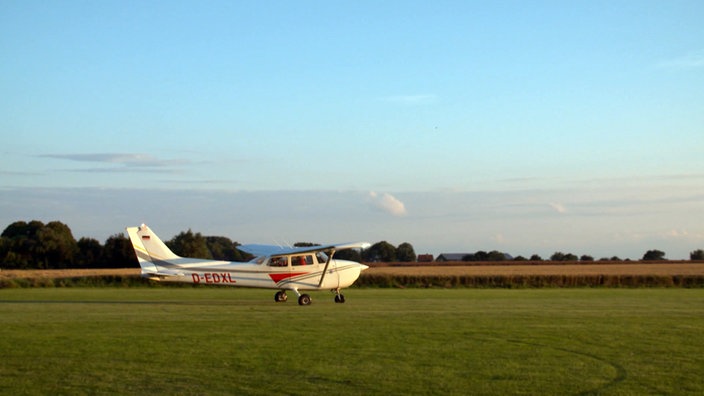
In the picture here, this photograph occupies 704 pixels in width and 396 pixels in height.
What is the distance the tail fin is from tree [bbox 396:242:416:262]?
89.9 m

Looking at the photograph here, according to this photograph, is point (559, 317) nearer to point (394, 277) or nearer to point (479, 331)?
point (479, 331)

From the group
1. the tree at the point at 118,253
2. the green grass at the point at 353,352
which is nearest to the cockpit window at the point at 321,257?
the green grass at the point at 353,352

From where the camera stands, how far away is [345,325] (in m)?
16.5

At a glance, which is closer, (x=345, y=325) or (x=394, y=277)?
(x=345, y=325)

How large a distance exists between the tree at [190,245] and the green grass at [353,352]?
49.9 metres

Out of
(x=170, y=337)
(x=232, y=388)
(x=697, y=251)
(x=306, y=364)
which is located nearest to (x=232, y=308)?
(x=170, y=337)

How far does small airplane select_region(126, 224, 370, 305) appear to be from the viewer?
24.0m

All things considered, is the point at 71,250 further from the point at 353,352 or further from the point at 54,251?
the point at 353,352

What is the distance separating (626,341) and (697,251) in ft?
327

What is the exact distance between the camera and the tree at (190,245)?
7025 centimetres

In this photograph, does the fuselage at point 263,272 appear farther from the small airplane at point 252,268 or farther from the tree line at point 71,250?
the tree line at point 71,250

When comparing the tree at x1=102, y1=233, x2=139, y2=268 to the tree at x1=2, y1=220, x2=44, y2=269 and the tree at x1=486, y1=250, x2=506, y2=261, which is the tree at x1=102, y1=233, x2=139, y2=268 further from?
the tree at x1=486, y1=250, x2=506, y2=261

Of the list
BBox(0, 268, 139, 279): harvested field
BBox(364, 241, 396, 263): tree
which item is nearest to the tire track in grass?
BBox(0, 268, 139, 279): harvested field

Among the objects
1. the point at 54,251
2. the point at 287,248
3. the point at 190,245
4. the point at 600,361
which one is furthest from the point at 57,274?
the point at 600,361
